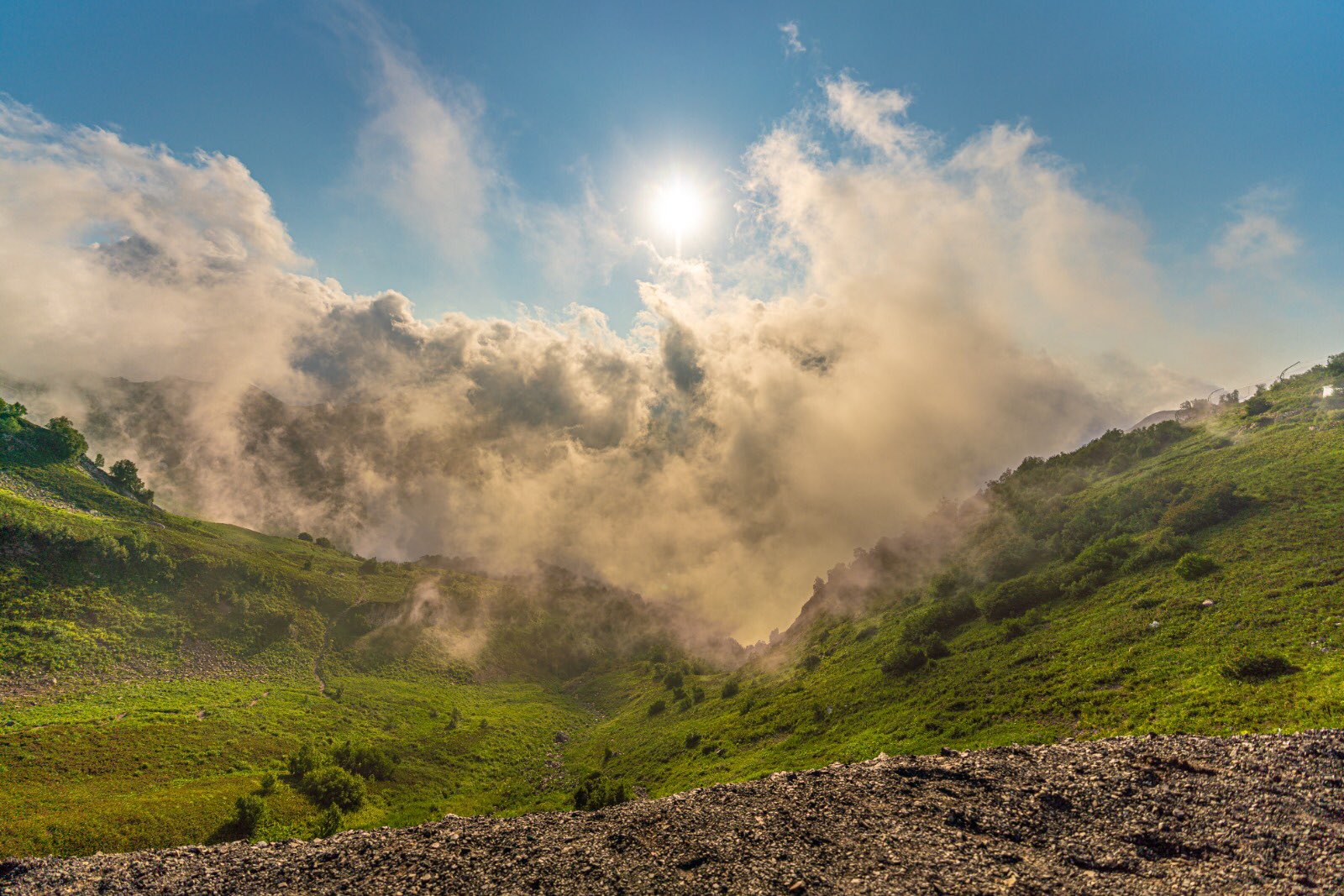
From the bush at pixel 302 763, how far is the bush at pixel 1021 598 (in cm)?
7978

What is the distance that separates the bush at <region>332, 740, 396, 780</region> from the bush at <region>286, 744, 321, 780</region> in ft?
13.0

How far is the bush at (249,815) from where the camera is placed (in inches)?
1470

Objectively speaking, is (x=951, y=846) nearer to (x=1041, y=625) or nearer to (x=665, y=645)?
(x=1041, y=625)

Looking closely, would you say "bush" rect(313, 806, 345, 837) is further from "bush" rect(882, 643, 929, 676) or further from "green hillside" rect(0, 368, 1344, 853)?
"bush" rect(882, 643, 929, 676)

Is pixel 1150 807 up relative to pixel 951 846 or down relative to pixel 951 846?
up

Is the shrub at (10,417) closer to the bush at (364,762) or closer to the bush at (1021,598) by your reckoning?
the bush at (364,762)

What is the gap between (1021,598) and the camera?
55188 mm

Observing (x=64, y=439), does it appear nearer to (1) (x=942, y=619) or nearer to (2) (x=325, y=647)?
(2) (x=325, y=647)

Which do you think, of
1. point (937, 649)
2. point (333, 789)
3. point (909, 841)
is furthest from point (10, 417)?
point (937, 649)

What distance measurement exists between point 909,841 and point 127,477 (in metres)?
204

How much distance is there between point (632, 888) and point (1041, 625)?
49516 mm

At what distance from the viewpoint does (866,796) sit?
1078 inches

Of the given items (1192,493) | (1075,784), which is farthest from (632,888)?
(1192,493)

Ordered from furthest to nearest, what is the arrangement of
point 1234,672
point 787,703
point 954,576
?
point 954,576, point 787,703, point 1234,672
